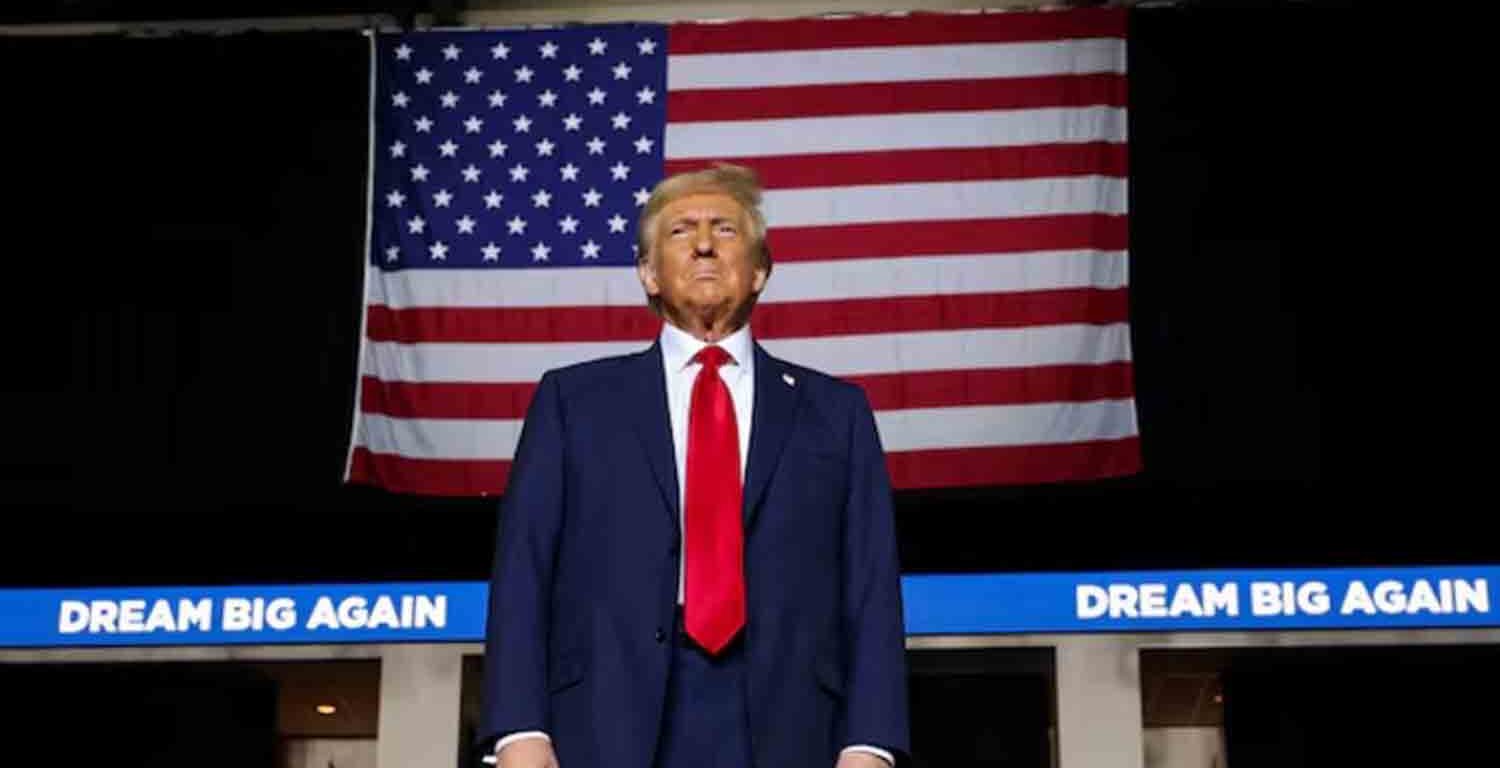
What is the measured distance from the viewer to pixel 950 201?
6.40m

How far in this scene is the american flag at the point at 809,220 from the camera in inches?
245

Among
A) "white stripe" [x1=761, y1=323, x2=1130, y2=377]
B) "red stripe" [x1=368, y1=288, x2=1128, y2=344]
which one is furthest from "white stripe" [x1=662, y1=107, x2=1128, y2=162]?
"white stripe" [x1=761, y1=323, x2=1130, y2=377]

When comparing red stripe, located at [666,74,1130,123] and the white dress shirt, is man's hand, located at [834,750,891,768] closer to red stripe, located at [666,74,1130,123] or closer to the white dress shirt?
the white dress shirt

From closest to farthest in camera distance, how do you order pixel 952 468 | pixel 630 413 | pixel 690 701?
pixel 690 701 < pixel 630 413 < pixel 952 468

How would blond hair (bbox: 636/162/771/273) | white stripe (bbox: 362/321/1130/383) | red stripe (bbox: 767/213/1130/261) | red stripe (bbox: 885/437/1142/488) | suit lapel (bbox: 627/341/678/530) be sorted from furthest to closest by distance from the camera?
red stripe (bbox: 767/213/1130/261)
white stripe (bbox: 362/321/1130/383)
red stripe (bbox: 885/437/1142/488)
blond hair (bbox: 636/162/771/273)
suit lapel (bbox: 627/341/678/530)

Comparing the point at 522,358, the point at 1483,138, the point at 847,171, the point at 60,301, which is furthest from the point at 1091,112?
the point at 60,301

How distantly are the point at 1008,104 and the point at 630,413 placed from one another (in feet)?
13.4

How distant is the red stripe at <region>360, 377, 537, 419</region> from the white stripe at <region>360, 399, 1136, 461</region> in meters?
0.06

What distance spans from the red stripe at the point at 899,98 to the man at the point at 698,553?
3851mm

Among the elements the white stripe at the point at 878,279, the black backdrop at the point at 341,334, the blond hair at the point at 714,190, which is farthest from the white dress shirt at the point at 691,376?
the black backdrop at the point at 341,334

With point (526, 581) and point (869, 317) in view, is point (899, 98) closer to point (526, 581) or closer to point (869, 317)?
point (869, 317)

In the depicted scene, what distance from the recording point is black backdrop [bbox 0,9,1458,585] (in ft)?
20.6

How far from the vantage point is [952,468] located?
A: 20.2 ft

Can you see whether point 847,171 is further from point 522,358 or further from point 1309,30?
point 1309,30
